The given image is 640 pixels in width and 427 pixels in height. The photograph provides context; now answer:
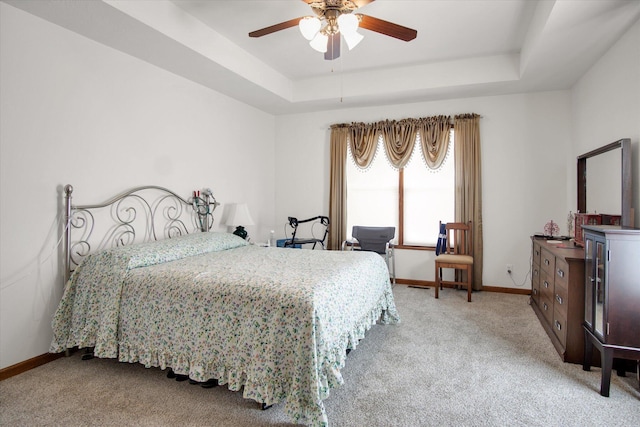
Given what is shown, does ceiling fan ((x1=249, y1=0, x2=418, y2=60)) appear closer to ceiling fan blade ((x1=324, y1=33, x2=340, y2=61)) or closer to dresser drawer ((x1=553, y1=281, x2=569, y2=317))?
ceiling fan blade ((x1=324, y1=33, x2=340, y2=61))

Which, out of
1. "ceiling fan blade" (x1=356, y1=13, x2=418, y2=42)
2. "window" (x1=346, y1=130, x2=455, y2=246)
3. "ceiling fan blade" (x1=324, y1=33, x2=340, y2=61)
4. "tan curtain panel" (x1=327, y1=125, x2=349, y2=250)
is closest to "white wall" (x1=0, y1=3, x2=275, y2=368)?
"ceiling fan blade" (x1=324, y1=33, x2=340, y2=61)

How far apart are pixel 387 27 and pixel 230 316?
223cm

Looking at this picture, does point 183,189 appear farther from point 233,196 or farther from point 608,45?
point 608,45

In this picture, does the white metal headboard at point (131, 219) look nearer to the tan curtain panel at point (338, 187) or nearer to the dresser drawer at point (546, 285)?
the tan curtain panel at point (338, 187)

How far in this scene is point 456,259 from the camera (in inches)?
175

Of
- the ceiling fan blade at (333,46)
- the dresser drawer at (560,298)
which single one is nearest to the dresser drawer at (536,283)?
the dresser drawer at (560,298)

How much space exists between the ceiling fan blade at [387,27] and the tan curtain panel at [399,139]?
8.13 feet

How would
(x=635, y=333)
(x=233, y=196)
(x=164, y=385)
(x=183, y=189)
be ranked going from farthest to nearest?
1. (x=233, y=196)
2. (x=183, y=189)
3. (x=164, y=385)
4. (x=635, y=333)

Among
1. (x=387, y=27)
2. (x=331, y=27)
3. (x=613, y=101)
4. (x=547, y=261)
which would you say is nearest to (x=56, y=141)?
(x=331, y=27)

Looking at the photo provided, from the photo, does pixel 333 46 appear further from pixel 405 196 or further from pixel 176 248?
pixel 405 196

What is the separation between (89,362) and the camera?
2787 millimetres

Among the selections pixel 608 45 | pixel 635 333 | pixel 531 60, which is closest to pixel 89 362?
pixel 635 333

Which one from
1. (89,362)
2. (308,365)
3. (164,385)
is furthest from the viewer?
(89,362)

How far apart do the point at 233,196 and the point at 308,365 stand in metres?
3.33
